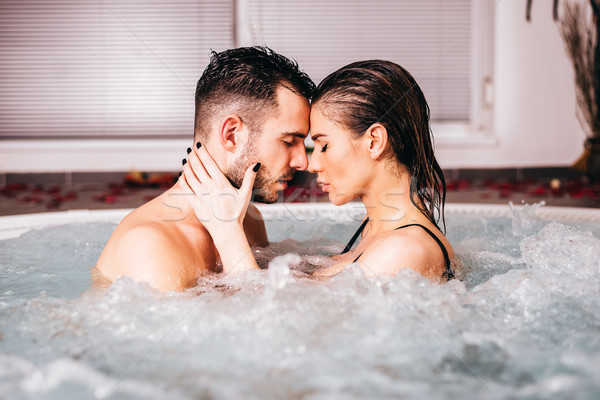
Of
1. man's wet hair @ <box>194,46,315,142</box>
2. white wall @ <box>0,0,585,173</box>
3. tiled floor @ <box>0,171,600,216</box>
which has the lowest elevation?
tiled floor @ <box>0,171,600,216</box>

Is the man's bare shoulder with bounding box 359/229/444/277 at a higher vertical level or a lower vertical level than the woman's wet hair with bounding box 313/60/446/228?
lower

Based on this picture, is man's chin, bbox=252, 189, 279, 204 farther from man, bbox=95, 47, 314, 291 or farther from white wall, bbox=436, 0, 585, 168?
white wall, bbox=436, 0, 585, 168

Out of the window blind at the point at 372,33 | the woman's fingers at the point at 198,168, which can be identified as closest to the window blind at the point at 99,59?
the window blind at the point at 372,33

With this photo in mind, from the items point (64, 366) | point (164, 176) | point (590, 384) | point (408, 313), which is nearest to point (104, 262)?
point (64, 366)

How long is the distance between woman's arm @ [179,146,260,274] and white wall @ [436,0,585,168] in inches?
206

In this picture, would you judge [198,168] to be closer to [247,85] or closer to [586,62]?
[247,85]

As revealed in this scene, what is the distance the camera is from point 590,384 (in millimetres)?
1269

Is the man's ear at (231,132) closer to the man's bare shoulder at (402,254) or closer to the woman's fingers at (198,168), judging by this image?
the woman's fingers at (198,168)

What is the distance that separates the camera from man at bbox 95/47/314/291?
2027mm

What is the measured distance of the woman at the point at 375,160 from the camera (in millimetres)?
1928

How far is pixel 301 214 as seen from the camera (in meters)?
3.44

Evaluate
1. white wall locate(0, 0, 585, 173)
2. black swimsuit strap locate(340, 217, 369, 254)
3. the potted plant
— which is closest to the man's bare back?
black swimsuit strap locate(340, 217, 369, 254)

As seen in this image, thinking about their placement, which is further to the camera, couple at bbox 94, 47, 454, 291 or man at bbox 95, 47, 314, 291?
man at bbox 95, 47, 314, 291

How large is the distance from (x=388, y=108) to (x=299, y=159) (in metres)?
0.43
